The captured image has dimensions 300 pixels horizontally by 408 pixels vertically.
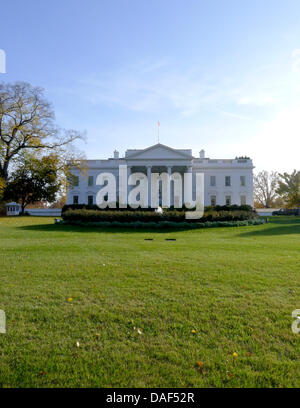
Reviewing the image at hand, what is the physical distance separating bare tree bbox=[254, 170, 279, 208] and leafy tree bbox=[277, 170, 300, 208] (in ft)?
103

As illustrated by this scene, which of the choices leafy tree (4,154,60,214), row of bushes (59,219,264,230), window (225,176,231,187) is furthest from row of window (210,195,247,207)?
row of bushes (59,219,264,230)

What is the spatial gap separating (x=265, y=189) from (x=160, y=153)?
3766 centimetres

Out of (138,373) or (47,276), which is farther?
(47,276)

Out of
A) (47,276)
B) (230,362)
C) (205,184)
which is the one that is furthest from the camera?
(205,184)

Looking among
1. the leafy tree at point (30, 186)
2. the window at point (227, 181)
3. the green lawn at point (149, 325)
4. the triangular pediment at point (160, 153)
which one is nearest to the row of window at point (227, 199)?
the window at point (227, 181)

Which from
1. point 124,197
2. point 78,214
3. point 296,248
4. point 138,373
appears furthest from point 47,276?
point 124,197

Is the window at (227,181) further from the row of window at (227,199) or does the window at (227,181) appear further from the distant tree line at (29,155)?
the distant tree line at (29,155)

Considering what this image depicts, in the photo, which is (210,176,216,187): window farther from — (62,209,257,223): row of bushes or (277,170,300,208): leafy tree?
(62,209,257,223): row of bushes

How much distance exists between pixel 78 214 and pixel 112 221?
108 inches

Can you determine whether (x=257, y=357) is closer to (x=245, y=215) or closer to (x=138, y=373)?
(x=138, y=373)

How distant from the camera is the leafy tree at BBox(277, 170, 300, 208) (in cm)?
3532

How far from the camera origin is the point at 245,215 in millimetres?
20609

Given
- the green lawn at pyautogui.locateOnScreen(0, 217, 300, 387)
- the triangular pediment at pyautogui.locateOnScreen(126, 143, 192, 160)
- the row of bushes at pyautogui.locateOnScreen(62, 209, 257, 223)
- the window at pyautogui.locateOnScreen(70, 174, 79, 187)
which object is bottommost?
the green lawn at pyautogui.locateOnScreen(0, 217, 300, 387)
